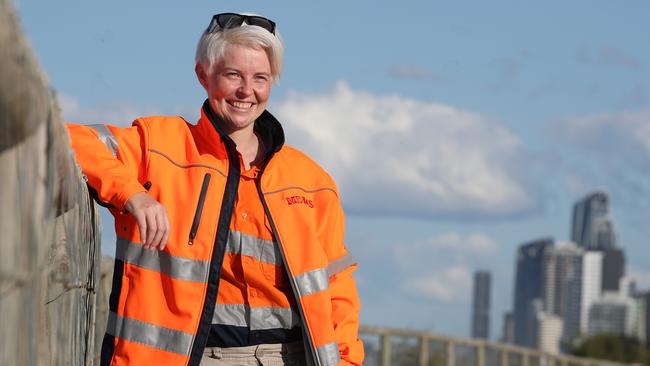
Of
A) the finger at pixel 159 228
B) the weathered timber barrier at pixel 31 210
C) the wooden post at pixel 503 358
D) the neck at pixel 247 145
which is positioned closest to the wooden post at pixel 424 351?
the wooden post at pixel 503 358

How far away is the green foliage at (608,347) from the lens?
295 ft

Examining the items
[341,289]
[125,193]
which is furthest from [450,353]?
[125,193]

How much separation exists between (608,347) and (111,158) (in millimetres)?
95357

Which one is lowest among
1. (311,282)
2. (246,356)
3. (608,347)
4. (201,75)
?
(246,356)

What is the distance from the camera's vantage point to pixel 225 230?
4125 mm

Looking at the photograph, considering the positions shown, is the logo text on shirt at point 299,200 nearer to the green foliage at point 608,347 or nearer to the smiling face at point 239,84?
the smiling face at point 239,84

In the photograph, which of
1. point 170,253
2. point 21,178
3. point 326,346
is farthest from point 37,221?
point 326,346

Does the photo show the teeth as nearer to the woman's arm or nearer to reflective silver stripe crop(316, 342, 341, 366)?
the woman's arm

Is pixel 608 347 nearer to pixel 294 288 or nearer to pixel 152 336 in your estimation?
pixel 294 288

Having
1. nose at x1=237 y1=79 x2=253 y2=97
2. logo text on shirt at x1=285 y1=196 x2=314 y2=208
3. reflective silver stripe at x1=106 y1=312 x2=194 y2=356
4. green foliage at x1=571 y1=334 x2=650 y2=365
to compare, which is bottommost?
reflective silver stripe at x1=106 y1=312 x2=194 y2=356

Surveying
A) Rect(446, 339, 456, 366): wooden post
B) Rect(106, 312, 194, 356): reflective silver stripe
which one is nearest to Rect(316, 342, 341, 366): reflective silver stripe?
Rect(106, 312, 194, 356): reflective silver stripe

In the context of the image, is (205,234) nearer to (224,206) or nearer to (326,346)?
(224,206)

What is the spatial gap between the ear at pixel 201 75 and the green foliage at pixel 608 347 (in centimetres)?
8300

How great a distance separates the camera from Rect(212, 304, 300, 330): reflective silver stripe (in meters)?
4.16
